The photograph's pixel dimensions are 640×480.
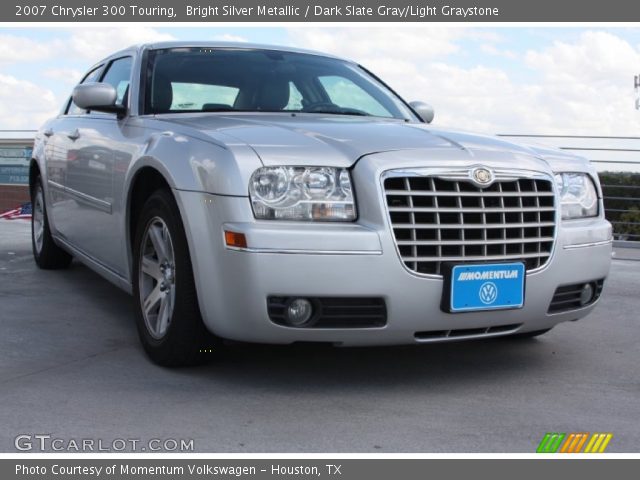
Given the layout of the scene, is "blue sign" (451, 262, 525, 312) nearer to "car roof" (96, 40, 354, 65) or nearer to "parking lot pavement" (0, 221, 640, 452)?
"parking lot pavement" (0, 221, 640, 452)

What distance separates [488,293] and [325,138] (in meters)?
0.93

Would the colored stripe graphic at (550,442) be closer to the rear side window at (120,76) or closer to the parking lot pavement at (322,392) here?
the parking lot pavement at (322,392)

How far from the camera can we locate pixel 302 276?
348 cm

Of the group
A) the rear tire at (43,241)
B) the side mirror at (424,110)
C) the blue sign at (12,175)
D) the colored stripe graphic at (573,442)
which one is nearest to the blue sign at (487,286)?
the colored stripe graphic at (573,442)

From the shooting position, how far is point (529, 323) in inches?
155

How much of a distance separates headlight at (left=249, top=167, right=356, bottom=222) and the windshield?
123cm

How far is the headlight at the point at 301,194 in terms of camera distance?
140 inches

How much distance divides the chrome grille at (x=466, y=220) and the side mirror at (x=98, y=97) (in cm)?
189

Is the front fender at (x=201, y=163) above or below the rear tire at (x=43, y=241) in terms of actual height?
above

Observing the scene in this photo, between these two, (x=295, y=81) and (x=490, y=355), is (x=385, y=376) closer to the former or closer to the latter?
(x=490, y=355)

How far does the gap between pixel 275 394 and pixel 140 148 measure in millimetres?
1377

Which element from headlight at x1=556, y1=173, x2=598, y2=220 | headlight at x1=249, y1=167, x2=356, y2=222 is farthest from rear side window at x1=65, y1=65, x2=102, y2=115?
headlight at x1=556, y1=173, x2=598, y2=220

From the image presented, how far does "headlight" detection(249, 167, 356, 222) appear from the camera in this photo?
11.7 ft
